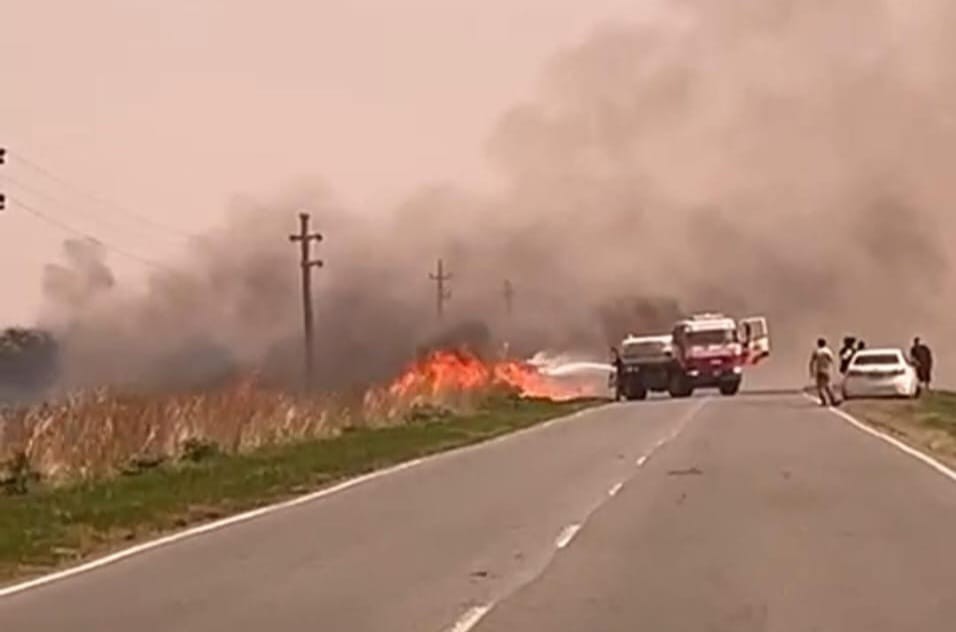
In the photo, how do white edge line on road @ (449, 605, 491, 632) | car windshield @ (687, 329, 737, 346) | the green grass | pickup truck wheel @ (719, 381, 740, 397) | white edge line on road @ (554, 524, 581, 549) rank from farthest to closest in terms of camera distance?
pickup truck wheel @ (719, 381, 740, 397) < car windshield @ (687, 329, 737, 346) < the green grass < white edge line on road @ (554, 524, 581, 549) < white edge line on road @ (449, 605, 491, 632)

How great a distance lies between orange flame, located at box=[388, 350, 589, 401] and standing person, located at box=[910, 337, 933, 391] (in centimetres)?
1391

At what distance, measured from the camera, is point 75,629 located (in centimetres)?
1468

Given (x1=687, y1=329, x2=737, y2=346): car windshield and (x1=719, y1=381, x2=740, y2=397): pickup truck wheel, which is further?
(x1=719, y1=381, x2=740, y2=397): pickup truck wheel

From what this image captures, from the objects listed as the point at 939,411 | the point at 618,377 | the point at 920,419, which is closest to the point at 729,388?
the point at 618,377

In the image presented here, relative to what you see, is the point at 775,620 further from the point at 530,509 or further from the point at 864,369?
the point at 864,369

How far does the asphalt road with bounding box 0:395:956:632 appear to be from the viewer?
15125 millimetres

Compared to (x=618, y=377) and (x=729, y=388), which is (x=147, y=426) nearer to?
(x=618, y=377)

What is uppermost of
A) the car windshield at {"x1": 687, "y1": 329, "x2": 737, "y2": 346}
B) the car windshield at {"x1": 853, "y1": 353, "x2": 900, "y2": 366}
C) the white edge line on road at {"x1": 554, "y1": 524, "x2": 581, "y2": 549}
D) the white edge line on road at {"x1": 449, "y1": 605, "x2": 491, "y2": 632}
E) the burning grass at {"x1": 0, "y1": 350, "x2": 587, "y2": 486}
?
the car windshield at {"x1": 687, "y1": 329, "x2": 737, "y2": 346}

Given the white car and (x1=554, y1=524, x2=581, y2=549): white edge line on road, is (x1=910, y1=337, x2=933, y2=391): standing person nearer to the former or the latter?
the white car

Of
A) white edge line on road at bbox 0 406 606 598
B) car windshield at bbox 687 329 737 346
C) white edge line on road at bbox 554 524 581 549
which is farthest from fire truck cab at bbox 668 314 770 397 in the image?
white edge line on road at bbox 554 524 581 549

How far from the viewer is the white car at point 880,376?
62375 mm

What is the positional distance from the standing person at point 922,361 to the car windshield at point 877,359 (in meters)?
3.89

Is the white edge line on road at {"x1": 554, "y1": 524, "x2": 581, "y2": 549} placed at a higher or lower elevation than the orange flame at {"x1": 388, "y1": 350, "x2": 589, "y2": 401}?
lower

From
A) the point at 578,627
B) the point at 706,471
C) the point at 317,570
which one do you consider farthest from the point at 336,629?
the point at 706,471
